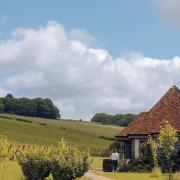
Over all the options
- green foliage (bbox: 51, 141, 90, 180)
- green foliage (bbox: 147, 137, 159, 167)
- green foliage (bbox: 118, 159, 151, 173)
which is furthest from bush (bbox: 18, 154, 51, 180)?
green foliage (bbox: 118, 159, 151, 173)

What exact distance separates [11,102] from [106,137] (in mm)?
38199

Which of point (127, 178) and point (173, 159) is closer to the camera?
point (127, 178)

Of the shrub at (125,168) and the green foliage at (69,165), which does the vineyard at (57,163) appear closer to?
the green foliage at (69,165)

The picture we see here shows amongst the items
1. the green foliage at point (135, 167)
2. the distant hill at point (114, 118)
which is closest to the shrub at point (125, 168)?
the green foliage at point (135, 167)

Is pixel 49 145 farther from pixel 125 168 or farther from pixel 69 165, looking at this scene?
pixel 69 165

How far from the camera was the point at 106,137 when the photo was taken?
349ft

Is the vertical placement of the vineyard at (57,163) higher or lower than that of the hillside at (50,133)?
lower

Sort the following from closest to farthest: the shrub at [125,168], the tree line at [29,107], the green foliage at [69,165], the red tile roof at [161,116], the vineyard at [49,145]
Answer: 1. the green foliage at [69,165]
2. the vineyard at [49,145]
3. the shrub at [125,168]
4. the red tile roof at [161,116]
5. the tree line at [29,107]

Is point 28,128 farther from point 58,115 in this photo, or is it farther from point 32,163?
point 32,163

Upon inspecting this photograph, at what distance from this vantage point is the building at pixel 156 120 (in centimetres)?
4306

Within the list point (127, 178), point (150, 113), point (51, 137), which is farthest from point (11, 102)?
point (127, 178)

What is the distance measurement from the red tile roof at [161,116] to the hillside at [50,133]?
45.5 meters

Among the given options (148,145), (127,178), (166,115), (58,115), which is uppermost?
(58,115)

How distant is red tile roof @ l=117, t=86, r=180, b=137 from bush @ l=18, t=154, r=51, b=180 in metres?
16.2
